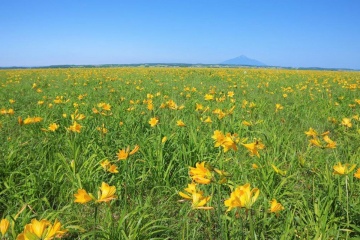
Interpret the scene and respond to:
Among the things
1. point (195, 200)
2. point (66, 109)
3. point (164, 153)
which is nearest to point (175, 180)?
point (164, 153)

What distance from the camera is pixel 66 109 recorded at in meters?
4.38

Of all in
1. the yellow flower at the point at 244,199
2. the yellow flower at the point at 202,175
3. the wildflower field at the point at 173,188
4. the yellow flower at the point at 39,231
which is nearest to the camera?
the yellow flower at the point at 39,231

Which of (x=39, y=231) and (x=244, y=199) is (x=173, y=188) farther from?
(x=39, y=231)

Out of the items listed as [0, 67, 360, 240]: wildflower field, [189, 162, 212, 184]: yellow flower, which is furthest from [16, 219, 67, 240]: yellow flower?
[189, 162, 212, 184]: yellow flower

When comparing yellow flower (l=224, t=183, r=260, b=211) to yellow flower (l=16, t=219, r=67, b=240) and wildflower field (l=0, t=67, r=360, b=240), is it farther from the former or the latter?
yellow flower (l=16, t=219, r=67, b=240)

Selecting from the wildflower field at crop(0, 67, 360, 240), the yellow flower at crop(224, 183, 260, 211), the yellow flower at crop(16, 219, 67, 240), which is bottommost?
the wildflower field at crop(0, 67, 360, 240)

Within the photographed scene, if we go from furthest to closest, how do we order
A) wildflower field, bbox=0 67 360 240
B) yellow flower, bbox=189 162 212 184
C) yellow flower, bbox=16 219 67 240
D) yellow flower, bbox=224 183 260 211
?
wildflower field, bbox=0 67 360 240, yellow flower, bbox=189 162 212 184, yellow flower, bbox=224 183 260 211, yellow flower, bbox=16 219 67 240

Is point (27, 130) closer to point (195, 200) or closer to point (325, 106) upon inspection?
point (195, 200)

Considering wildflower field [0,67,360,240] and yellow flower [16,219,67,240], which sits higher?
yellow flower [16,219,67,240]

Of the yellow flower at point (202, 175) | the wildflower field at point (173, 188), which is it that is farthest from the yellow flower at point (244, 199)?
the yellow flower at point (202, 175)

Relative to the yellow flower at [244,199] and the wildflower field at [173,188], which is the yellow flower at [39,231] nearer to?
the wildflower field at [173,188]

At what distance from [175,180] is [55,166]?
3.53ft

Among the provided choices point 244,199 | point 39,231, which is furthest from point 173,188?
point 39,231

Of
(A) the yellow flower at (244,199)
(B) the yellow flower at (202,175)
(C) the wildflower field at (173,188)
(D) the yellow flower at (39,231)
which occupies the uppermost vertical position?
(B) the yellow flower at (202,175)
